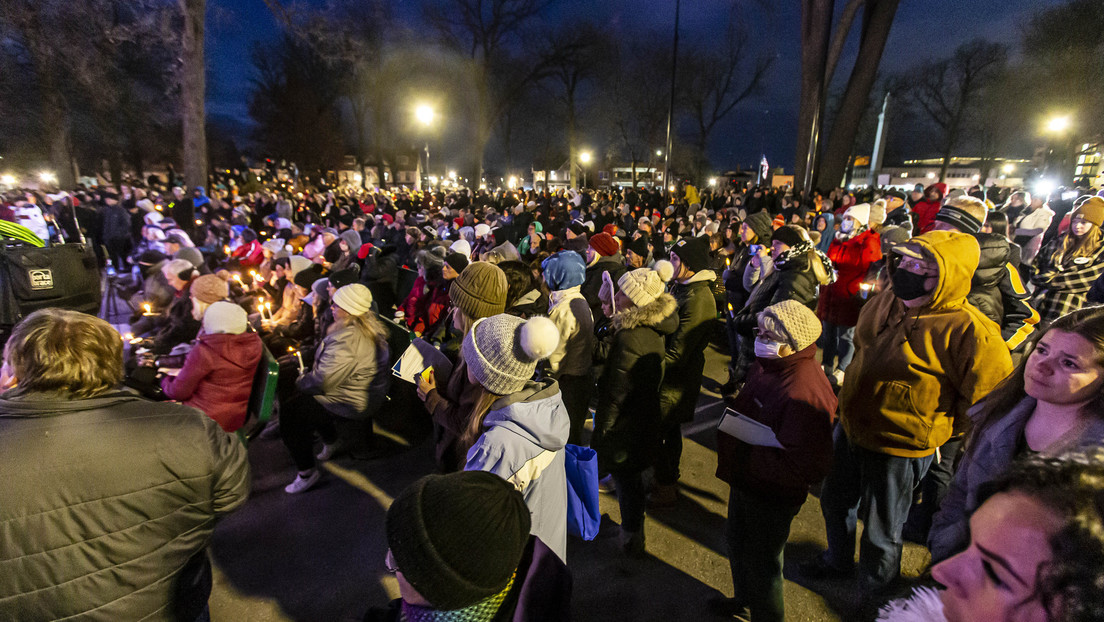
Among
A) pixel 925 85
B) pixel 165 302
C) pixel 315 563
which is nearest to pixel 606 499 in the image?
pixel 315 563

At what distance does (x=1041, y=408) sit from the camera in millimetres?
1782

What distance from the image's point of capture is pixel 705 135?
36.6 metres

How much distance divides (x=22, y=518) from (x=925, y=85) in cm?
5993

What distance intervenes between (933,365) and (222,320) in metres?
4.36

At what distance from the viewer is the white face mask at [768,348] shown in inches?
97.7

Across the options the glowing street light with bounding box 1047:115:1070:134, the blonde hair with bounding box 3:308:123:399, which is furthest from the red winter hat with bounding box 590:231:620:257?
the glowing street light with bounding box 1047:115:1070:134

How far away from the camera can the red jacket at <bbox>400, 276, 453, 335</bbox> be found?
541 cm

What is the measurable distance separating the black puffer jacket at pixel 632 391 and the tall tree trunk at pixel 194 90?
16594mm

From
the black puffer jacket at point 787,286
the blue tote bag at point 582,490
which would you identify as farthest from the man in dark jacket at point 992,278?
the blue tote bag at point 582,490

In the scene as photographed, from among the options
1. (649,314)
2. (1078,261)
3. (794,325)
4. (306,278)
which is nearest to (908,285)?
(794,325)

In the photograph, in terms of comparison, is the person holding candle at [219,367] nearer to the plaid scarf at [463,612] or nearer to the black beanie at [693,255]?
the plaid scarf at [463,612]

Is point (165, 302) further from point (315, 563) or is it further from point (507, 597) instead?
point (507, 597)

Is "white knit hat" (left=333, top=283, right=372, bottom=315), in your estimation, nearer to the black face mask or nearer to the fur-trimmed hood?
the fur-trimmed hood

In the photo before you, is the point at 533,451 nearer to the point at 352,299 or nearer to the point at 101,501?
the point at 101,501
